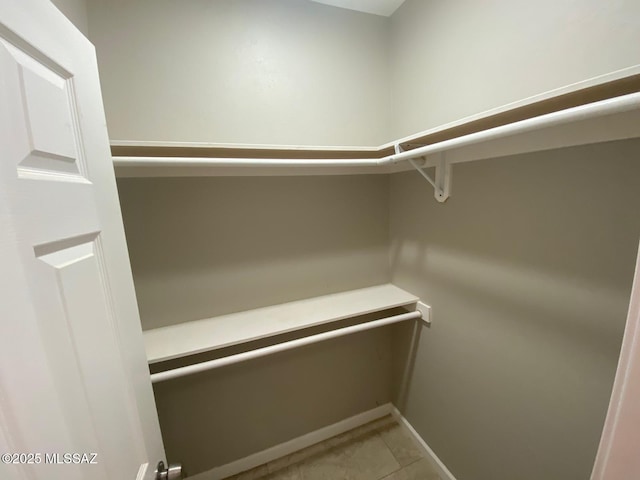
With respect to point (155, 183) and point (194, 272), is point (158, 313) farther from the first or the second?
point (155, 183)

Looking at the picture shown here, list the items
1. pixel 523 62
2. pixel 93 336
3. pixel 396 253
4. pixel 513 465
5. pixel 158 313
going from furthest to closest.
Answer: pixel 396 253 → pixel 158 313 → pixel 513 465 → pixel 523 62 → pixel 93 336

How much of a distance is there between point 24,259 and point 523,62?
1362 mm

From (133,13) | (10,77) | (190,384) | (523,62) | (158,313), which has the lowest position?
(190,384)

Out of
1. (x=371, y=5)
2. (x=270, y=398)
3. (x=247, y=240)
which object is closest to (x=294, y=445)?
(x=270, y=398)

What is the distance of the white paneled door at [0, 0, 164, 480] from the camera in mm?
309

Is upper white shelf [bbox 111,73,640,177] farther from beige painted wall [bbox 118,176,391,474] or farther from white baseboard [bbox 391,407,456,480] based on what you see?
white baseboard [bbox 391,407,456,480]

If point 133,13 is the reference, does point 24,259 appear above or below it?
below

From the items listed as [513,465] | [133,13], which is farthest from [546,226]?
[133,13]

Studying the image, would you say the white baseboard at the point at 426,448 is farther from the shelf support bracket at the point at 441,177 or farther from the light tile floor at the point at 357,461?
the shelf support bracket at the point at 441,177

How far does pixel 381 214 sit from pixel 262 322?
35.8 inches

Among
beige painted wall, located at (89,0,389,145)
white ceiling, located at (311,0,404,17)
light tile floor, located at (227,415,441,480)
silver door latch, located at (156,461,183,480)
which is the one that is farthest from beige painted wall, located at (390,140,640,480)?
silver door latch, located at (156,461,183,480)

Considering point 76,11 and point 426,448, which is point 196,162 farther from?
point 426,448

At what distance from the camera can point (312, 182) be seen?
51.5 inches

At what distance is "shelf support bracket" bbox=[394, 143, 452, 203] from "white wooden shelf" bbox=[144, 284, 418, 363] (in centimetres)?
57
